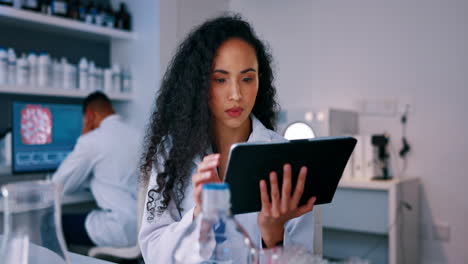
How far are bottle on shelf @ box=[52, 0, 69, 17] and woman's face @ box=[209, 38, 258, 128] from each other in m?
2.06

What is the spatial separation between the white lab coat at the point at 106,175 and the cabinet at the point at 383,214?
1166 mm

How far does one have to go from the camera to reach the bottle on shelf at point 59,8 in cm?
271

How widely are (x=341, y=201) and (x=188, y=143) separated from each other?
192cm

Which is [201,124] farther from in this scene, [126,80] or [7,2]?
[126,80]

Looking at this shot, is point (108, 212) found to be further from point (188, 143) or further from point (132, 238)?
point (188, 143)

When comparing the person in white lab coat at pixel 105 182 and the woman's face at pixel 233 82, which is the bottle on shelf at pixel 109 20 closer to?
the person in white lab coat at pixel 105 182

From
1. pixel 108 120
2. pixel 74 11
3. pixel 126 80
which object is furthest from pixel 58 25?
pixel 108 120

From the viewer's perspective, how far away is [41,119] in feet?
8.38

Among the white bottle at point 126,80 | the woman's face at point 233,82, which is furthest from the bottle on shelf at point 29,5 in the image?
the woman's face at point 233,82

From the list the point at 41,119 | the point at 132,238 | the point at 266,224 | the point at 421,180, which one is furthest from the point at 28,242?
the point at 421,180

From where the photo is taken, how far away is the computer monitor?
2.46 m

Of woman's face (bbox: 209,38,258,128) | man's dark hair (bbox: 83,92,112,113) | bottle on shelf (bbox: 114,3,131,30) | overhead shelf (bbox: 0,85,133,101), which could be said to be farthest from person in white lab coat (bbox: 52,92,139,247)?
woman's face (bbox: 209,38,258,128)

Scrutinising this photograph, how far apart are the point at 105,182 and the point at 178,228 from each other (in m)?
1.66

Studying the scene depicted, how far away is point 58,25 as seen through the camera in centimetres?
269
